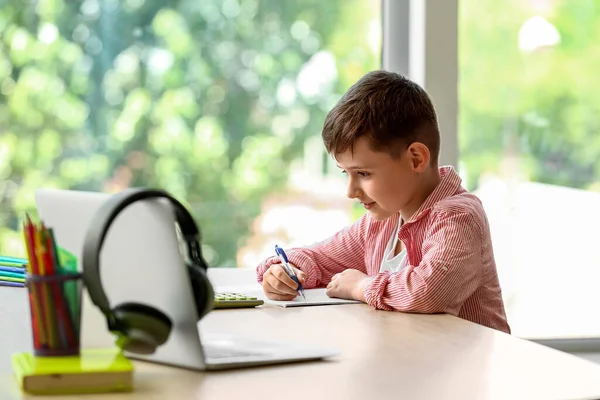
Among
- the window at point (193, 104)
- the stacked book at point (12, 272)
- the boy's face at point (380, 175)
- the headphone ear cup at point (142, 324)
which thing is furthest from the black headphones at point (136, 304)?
the window at point (193, 104)

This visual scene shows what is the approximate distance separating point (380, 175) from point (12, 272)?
80 cm

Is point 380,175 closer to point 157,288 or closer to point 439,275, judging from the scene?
point 439,275

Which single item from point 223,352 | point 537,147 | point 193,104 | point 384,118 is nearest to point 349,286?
point 384,118

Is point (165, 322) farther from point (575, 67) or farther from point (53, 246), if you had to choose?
point (575, 67)

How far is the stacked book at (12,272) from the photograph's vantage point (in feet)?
6.04

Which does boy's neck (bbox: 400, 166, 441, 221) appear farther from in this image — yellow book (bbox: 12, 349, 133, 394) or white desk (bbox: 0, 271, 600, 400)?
yellow book (bbox: 12, 349, 133, 394)

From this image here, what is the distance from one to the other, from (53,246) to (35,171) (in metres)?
1.92

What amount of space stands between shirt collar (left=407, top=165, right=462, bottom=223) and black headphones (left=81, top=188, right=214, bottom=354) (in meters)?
0.76

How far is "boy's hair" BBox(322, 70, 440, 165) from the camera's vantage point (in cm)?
174

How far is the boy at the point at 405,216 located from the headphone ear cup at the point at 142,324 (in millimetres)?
612

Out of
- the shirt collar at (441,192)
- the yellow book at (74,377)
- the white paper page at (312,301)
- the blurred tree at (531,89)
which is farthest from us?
the blurred tree at (531,89)

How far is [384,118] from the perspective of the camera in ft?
5.75

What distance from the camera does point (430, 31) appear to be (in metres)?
2.85

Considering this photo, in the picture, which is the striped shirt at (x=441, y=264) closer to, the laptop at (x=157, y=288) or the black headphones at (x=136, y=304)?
the laptop at (x=157, y=288)
